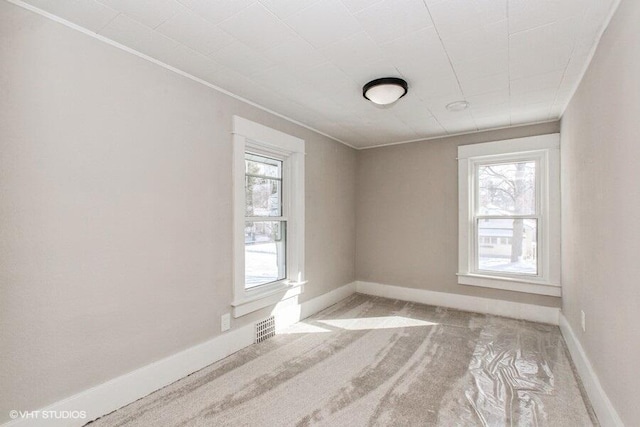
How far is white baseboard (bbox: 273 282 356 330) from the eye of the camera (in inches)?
130

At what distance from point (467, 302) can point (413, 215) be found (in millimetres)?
1338

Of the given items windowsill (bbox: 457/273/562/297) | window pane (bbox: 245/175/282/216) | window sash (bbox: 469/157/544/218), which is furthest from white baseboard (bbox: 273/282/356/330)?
window sash (bbox: 469/157/544/218)

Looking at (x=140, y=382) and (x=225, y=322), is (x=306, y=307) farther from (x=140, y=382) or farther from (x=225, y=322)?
(x=140, y=382)

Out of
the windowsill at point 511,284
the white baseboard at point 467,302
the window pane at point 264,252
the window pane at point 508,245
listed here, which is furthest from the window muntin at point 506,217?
the window pane at point 264,252

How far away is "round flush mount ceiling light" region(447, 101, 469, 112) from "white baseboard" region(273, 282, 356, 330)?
2687 mm

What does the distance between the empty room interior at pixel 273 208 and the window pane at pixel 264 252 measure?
0.10ft

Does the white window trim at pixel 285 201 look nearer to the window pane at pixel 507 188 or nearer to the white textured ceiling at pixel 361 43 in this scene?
the white textured ceiling at pixel 361 43

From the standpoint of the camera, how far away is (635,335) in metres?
1.38

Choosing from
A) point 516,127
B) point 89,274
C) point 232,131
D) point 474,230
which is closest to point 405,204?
point 474,230

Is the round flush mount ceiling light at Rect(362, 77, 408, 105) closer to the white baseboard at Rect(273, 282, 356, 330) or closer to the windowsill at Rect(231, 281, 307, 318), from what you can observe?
the windowsill at Rect(231, 281, 307, 318)

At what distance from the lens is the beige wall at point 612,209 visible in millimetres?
1388

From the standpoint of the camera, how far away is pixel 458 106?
3014 millimetres

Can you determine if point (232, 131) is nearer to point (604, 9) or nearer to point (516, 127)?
point (604, 9)

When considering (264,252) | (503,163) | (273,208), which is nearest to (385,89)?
(273,208)
